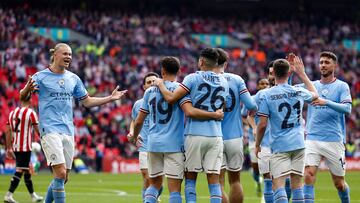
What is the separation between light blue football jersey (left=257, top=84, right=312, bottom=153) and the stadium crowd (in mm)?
22181

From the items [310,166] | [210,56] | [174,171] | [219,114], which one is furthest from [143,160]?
[210,56]

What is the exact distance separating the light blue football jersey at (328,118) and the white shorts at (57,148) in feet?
13.4

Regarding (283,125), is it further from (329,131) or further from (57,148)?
(57,148)

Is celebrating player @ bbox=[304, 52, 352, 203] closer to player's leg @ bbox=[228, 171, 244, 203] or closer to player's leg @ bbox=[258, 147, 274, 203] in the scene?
player's leg @ bbox=[228, 171, 244, 203]

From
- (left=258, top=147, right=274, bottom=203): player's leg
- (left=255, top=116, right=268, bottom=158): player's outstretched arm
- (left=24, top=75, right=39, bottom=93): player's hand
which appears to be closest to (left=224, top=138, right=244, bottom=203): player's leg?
(left=255, top=116, right=268, bottom=158): player's outstretched arm

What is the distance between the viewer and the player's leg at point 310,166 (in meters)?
14.2

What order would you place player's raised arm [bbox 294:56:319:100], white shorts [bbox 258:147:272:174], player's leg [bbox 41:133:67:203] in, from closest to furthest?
1. player's raised arm [bbox 294:56:319:100]
2. player's leg [bbox 41:133:67:203]
3. white shorts [bbox 258:147:272:174]

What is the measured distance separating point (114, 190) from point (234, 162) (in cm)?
990

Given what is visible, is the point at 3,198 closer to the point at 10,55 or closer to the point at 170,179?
the point at 170,179

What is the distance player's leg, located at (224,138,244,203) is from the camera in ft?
45.2

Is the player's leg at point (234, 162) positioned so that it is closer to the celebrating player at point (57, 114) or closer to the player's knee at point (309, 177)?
the player's knee at point (309, 177)

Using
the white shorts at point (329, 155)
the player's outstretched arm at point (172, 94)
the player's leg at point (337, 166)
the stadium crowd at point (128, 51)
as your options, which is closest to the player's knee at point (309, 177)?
the white shorts at point (329, 155)

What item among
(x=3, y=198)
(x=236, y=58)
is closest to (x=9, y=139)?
(x=3, y=198)

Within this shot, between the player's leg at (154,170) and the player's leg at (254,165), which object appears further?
the player's leg at (254,165)
